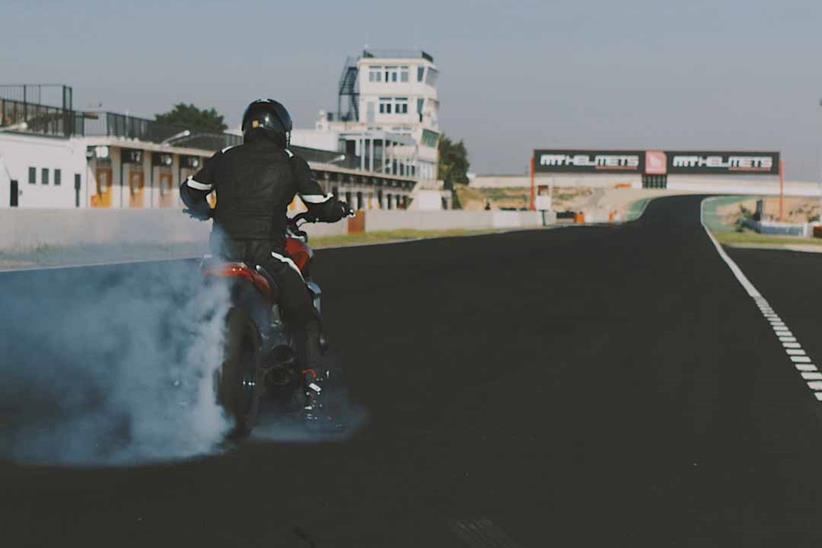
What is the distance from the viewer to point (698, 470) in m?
7.06

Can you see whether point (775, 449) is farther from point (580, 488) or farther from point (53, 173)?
point (53, 173)

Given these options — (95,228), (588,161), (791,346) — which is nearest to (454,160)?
(588,161)

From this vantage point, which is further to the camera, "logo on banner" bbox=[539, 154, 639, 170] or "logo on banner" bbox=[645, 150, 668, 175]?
"logo on banner" bbox=[645, 150, 668, 175]

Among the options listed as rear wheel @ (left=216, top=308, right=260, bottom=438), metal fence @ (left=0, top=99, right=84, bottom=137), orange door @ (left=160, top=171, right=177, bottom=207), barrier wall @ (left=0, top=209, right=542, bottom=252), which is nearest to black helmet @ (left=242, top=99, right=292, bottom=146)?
rear wheel @ (left=216, top=308, right=260, bottom=438)

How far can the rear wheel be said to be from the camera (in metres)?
Result: 6.89

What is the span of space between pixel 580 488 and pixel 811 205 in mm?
183573

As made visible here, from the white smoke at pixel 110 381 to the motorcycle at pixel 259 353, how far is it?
0.09 metres

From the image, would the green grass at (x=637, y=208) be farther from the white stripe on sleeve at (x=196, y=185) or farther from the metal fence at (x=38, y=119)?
the white stripe on sleeve at (x=196, y=185)

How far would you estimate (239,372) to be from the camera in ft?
22.9

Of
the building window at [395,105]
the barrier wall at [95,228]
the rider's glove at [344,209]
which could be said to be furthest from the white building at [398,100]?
the rider's glove at [344,209]

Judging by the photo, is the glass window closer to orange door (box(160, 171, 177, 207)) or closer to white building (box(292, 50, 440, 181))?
white building (box(292, 50, 440, 181))

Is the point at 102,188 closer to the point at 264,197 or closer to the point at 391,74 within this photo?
the point at 264,197

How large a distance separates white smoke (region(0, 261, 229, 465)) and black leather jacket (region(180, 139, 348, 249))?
1.36 ft

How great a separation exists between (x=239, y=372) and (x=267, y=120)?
4.64ft
